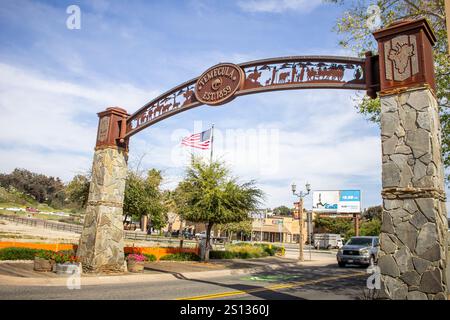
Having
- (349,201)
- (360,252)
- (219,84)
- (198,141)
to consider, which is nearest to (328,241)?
(349,201)

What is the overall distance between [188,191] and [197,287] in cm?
1109

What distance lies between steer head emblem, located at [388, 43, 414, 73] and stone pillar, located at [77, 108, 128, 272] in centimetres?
989

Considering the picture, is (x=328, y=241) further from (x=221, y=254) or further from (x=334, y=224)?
(x=221, y=254)

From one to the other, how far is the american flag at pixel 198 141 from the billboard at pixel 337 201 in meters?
42.7

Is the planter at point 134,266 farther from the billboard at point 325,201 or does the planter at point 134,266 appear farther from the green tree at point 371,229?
the billboard at point 325,201

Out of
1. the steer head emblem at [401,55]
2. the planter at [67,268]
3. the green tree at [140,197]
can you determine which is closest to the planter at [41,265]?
the planter at [67,268]

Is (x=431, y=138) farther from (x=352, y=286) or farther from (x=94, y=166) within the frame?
(x=94, y=166)

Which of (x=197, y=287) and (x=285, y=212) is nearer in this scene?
(x=197, y=287)

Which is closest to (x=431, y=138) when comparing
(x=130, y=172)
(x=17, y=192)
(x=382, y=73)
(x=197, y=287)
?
(x=382, y=73)

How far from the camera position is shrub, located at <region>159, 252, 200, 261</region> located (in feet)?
66.9

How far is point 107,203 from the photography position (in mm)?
13102

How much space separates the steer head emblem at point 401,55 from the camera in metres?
7.54
